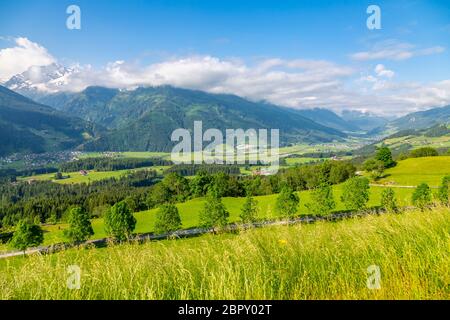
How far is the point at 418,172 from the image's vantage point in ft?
362

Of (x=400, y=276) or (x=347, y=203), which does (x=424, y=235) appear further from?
(x=347, y=203)

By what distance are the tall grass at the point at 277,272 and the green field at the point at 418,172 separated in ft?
329

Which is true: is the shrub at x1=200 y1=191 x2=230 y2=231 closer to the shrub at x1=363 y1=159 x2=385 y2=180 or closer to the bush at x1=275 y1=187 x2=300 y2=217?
the bush at x1=275 y1=187 x2=300 y2=217

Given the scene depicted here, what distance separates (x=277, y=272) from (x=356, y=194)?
70.1 meters

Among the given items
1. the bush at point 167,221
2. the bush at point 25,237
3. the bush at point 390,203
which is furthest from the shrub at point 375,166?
the bush at point 25,237

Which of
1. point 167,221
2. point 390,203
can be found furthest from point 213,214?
point 390,203

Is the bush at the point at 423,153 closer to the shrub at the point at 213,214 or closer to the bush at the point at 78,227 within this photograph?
the shrub at the point at 213,214

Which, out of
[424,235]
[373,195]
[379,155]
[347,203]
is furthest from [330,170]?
[424,235]

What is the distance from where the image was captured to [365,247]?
21.1ft

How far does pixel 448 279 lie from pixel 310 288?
209cm

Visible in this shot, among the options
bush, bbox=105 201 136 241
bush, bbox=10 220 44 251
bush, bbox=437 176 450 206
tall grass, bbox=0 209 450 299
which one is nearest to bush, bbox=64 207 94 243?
bush, bbox=105 201 136 241

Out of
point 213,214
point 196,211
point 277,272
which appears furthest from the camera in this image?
point 196,211

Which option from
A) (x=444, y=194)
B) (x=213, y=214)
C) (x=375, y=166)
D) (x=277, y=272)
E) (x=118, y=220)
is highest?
(x=277, y=272)

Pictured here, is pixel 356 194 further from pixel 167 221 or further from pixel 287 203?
pixel 167 221
